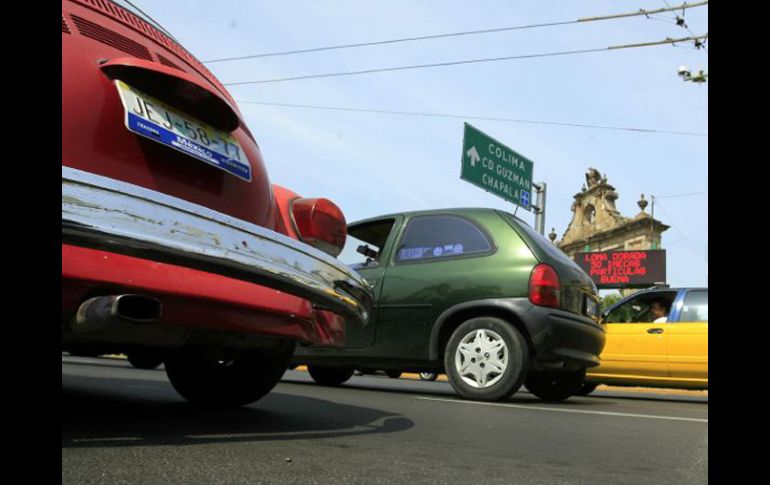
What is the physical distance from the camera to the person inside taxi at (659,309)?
8578mm

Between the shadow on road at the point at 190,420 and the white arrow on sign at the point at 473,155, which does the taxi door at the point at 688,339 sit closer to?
the shadow on road at the point at 190,420

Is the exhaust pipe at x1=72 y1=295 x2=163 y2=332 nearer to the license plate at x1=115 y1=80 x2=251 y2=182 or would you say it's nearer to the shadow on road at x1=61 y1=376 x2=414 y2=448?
the shadow on road at x1=61 y1=376 x2=414 y2=448

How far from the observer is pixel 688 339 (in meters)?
7.99

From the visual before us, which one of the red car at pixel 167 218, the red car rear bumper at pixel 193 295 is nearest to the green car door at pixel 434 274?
the red car at pixel 167 218

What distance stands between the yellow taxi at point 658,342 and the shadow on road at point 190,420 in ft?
16.1

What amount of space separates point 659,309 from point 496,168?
9.03 meters

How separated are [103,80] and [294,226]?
109 centimetres

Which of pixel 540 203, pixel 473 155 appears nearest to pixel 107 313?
pixel 473 155

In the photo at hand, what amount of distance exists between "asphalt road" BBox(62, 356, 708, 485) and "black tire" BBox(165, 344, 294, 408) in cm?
11

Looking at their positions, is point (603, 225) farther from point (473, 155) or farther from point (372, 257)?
point (372, 257)

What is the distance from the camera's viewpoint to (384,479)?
83.0 inches
